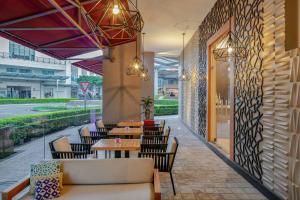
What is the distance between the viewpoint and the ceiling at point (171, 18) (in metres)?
7.57

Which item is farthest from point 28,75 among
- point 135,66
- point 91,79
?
point 91,79

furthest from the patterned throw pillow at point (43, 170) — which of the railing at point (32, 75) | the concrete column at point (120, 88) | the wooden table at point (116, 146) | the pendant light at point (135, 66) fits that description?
the concrete column at point (120, 88)

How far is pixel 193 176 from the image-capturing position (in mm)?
5086

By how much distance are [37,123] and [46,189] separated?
115 inches

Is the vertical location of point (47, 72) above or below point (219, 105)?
above

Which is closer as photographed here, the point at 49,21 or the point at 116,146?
the point at 116,146

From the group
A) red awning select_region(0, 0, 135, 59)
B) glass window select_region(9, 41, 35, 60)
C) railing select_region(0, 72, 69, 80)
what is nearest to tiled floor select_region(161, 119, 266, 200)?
red awning select_region(0, 0, 135, 59)

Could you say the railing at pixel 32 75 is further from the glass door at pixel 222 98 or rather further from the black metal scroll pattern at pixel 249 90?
the glass door at pixel 222 98

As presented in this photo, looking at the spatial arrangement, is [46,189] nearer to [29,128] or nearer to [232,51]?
[29,128]

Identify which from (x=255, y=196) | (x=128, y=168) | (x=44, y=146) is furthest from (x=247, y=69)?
(x=44, y=146)

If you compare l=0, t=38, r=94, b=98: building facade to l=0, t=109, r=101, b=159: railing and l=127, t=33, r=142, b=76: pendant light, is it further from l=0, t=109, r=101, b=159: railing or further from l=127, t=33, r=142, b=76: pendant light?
l=127, t=33, r=142, b=76: pendant light

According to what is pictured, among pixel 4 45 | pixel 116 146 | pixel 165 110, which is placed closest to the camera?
pixel 116 146

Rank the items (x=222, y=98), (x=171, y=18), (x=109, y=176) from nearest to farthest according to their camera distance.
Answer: (x=109, y=176), (x=171, y=18), (x=222, y=98)

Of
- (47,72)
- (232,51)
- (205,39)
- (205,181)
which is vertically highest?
(205,39)
